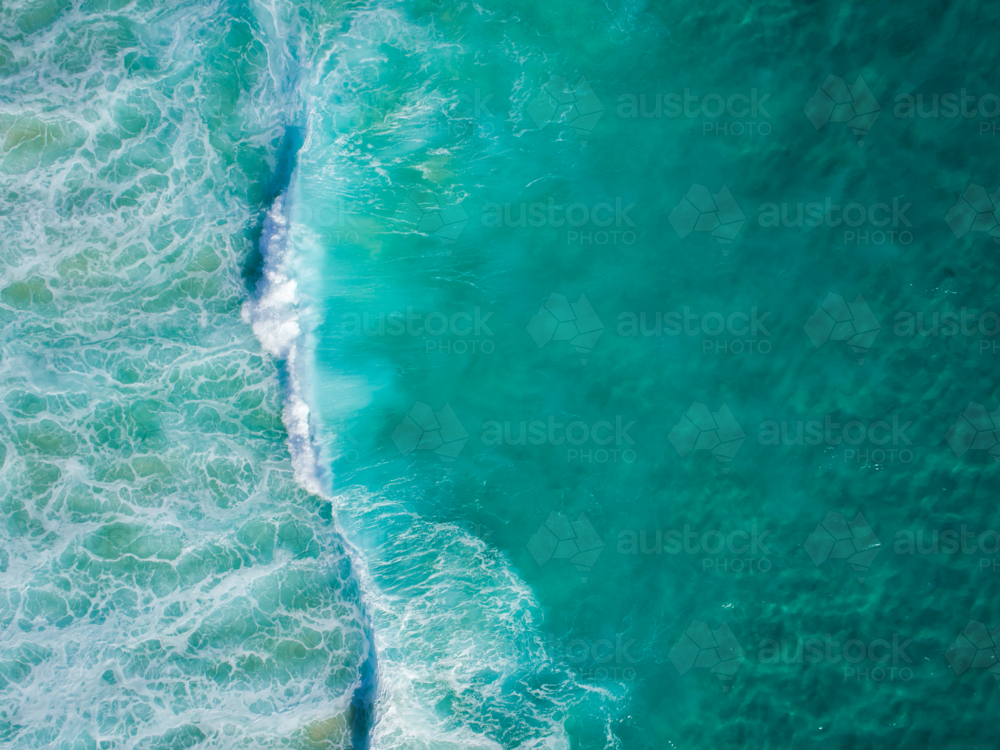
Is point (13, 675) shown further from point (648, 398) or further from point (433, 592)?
point (648, 398)

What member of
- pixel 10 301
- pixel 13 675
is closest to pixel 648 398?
pixel 10 301
